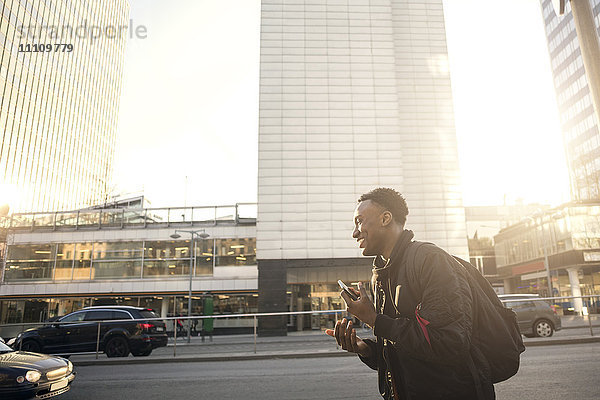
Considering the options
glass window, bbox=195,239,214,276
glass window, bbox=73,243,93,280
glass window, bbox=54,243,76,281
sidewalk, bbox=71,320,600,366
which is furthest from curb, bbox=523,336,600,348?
glass window, bbox=54,243,76,281

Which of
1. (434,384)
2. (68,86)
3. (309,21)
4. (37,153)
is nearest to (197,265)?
(309,21)

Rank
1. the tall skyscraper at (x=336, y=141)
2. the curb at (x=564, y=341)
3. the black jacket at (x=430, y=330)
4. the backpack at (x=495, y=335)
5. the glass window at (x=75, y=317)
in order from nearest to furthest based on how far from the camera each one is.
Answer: the black jacket at (x=430, y=330), the backpack at (x=495, y=335), the curb at (x=564, y=341), the glass window at (x=75, y=317), the tall skyscraper at (x=336, y=141)

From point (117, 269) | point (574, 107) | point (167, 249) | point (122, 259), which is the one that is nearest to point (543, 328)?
point (167, 249)

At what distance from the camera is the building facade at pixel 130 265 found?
34.4 metres

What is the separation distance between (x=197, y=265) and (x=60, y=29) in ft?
201

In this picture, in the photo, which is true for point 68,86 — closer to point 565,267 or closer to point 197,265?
point 197,265

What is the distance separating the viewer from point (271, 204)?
1246 inches

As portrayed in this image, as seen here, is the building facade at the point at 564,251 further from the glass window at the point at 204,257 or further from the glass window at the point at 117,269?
the glass window at the point at 117,269

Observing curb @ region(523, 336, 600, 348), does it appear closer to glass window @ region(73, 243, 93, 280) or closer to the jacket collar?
the jacket collar

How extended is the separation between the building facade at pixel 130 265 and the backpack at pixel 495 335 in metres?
32.6

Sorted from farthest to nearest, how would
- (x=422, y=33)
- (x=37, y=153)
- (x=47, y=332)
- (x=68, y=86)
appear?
(x=68, y=86) → (x=37, y=153) → (x=422, y=33) → (x=47, y=332)

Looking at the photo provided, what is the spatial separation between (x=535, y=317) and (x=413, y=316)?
56.3ft

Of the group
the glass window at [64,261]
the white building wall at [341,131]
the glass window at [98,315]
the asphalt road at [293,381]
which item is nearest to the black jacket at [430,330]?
the asphalt road at [293,381]

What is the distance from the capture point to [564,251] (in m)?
40.4
